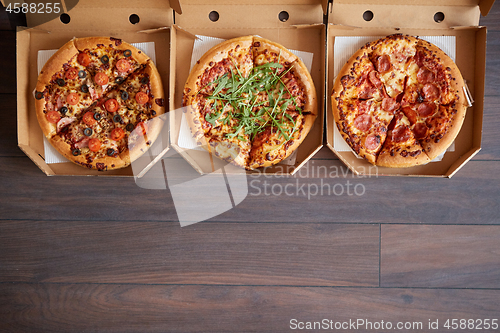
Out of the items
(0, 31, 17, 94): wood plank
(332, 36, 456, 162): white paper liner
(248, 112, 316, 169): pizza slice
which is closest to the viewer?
(248, 112, 316, 169): pizza slice

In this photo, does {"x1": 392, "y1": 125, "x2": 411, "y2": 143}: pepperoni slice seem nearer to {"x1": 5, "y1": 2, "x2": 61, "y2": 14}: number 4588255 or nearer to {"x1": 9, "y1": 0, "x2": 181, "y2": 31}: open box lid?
{"x1": 9, "y1": 0, "x2": 181, "y2": 31}: open box lid

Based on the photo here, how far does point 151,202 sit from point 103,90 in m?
0.86

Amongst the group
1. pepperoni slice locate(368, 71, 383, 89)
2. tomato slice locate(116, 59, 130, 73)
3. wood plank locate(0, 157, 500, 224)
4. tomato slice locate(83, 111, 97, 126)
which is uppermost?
tomato slice locate(116, 59, 130, 73)

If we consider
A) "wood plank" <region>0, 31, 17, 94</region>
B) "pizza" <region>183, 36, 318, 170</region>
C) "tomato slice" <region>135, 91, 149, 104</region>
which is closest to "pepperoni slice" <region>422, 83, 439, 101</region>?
"pizza" <region>183, 36, 318, 170</region>

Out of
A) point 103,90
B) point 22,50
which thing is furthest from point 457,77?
point 22,50

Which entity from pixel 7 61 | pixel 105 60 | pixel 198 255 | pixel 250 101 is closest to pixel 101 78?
pixel 105 60

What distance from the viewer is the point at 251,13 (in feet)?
7.21

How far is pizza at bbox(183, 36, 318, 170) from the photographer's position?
6.96 ft

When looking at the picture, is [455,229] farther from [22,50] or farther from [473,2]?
[22,50]

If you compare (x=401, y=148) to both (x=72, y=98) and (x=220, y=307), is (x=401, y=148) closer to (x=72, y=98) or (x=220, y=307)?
(x=220, y=307)

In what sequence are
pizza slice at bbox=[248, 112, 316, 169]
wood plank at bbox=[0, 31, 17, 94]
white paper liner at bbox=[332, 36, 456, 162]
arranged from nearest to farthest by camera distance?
pizza slice at bbox=[248, 112, 316, 169], white paper liner at bbox=[332, 36, 456, 162], wood plank at bbox=[0, 31, 17, 94]

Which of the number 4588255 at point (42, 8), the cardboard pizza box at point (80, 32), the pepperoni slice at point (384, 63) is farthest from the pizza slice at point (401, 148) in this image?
the number 4588255 at point (42, 8)

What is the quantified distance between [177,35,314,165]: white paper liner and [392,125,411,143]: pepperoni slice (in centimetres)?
69

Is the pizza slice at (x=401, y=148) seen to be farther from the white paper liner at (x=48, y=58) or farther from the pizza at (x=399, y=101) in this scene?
the white paper liner at (x=48, y=58)
